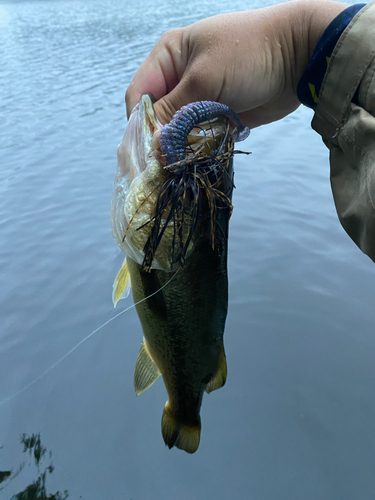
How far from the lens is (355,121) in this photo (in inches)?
65.7

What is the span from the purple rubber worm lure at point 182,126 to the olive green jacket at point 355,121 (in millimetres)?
618

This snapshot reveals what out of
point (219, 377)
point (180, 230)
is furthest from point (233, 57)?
point (219, 377)

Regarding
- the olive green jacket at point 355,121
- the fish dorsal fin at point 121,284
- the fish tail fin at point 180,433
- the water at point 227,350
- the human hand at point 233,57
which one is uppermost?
the human hand at point 233,57

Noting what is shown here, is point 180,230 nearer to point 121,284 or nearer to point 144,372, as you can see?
point 121,284

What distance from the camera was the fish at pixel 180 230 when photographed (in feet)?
4.98

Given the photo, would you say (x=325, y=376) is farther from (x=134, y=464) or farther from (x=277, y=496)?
(x=134, y=464)

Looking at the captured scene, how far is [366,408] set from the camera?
9.37ft

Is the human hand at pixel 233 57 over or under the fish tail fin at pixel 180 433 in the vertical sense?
over

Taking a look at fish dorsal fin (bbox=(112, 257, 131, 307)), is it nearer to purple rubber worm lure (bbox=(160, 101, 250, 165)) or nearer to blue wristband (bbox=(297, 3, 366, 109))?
purple rubber worm lure (bbox=(160, 101, 250, 165))

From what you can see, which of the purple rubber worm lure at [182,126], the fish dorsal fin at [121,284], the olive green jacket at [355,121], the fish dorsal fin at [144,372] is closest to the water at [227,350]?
the fish dorsal fin at [144,372]

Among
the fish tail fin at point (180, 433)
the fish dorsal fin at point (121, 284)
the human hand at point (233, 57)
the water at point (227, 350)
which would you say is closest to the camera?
the human hand at point (233, 57)

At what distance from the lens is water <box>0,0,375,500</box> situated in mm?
2574

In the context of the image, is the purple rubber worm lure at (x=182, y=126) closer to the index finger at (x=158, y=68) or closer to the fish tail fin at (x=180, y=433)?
the index finger at (x=158, y=68)

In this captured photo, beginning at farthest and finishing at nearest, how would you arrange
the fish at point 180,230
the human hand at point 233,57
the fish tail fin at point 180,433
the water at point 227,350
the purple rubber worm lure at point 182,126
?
the water at point 227,350 → the fish tail fin at point 180,433 → the human hand at point 233,57 → the fish at point 180,230 → the purple rubber worm lure at point 182,126
